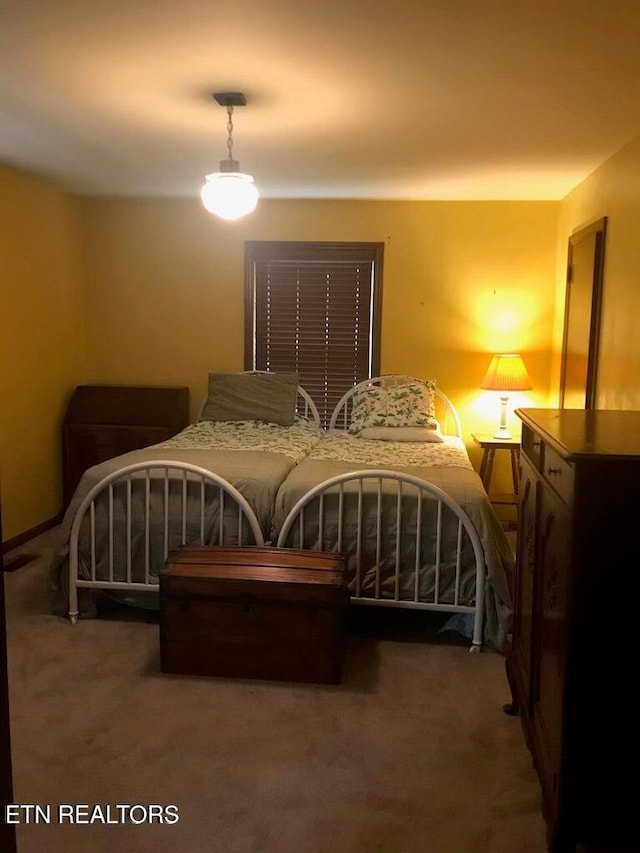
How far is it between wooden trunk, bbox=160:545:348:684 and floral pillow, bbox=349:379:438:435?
5.66 ft

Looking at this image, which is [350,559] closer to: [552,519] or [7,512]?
[552,519]

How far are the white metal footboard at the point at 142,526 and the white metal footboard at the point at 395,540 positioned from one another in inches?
12.0

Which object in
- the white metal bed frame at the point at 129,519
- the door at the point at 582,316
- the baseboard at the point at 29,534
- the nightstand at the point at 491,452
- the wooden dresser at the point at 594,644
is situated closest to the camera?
the wooden dresser at the point at 594,644

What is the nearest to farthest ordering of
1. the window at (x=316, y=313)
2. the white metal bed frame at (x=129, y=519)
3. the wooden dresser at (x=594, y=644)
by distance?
the wooden dresser at (x=594, y=644), the white metal bed frame at (x=129, y=519), the window at (x=316, y=313)

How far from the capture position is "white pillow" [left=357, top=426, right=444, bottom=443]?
418 cm

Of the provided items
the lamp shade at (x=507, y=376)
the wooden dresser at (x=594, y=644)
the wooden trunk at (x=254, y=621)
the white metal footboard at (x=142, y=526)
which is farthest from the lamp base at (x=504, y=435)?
the wooden dresser at (x=594, y=644)

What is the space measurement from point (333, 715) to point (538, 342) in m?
3.10

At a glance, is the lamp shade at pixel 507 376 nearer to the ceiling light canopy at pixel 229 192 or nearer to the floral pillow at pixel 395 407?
the floral pillow at pixel 395 407

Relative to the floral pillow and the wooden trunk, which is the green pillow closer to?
the floral pillow

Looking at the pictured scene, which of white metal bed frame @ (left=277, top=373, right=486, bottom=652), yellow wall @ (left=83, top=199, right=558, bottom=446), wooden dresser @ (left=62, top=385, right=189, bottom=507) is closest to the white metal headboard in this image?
yellow wall @ (left=83, top=199, right=558, bottom=446)

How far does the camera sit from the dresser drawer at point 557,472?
162 centimetres

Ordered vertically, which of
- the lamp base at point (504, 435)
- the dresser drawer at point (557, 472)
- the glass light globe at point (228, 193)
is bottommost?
the lamp base at point (504, 435)

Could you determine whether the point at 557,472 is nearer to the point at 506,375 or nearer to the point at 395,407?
the point at 395,407

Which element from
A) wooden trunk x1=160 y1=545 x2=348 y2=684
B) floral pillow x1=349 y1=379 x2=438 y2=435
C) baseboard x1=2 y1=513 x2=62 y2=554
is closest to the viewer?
wooden trunk x1=160 y1=545 x2=348 y2=684
